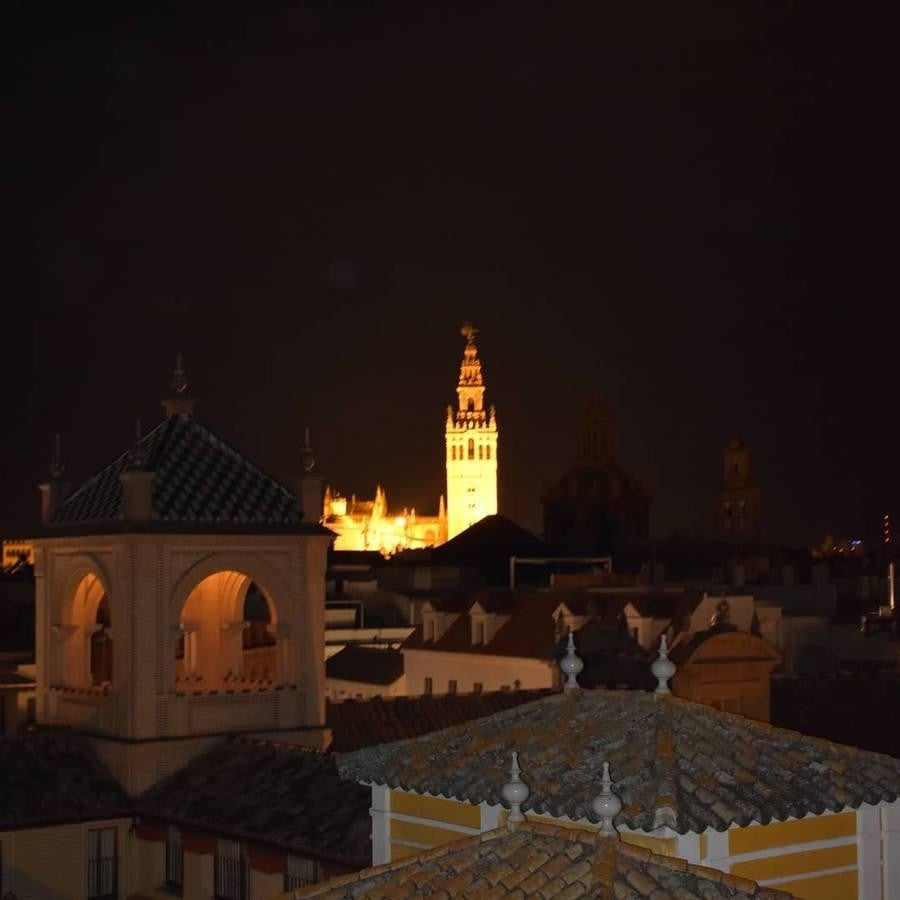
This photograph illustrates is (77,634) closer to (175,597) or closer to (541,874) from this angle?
(175,597)

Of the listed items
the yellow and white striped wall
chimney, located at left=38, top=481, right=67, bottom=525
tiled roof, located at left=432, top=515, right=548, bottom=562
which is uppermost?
chimney, located at left=38, top=481, right=67, bottom=525

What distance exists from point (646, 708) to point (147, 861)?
1059 cm

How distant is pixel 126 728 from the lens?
26359mm

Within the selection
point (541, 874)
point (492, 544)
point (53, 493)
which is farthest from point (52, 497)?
point (492, 544)

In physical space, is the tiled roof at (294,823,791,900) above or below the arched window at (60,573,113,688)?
below

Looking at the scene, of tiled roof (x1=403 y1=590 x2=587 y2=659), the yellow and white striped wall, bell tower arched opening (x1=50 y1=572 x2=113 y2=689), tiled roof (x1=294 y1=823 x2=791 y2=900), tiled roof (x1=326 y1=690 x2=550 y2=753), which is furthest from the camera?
tiled roof (x1=403 y1=590 x2=587 y2=659)

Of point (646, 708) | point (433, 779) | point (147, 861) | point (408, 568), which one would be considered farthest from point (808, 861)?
point (408, 568)

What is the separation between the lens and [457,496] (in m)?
182

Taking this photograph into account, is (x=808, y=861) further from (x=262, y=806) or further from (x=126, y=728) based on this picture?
(x=126, y=728)

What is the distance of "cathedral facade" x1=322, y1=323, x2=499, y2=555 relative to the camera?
15762 centimetres

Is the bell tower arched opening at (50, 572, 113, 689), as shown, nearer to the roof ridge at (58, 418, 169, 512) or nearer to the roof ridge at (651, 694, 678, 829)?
the roof ridge at (58, 418, 169, 512)

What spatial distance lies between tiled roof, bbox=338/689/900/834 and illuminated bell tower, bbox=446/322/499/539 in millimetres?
152067

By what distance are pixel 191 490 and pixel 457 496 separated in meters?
155

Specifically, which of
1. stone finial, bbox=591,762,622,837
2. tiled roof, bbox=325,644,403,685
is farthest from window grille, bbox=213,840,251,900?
tiled roof, bbox=325,644,403,685
